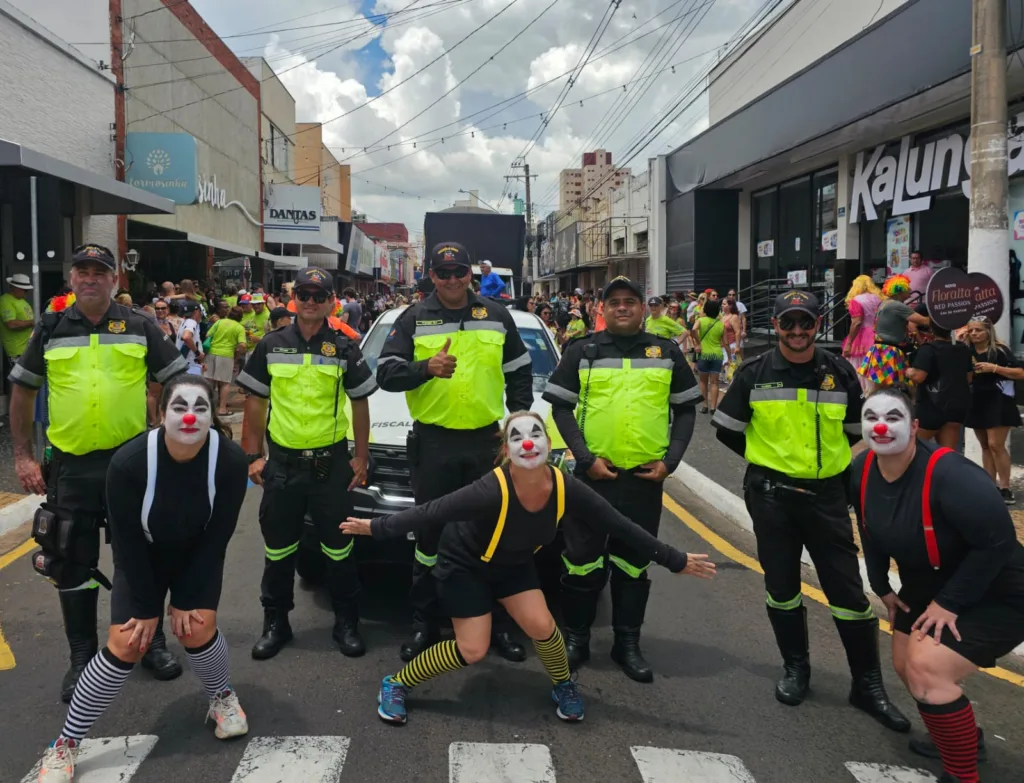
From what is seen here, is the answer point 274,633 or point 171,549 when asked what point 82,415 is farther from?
point 274,633

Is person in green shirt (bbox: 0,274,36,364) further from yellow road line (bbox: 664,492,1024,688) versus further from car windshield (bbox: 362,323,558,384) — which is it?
yellow road line (bbox: 664,492,1024,688)

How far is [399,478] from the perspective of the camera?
4.75 meters

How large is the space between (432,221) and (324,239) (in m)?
11.3

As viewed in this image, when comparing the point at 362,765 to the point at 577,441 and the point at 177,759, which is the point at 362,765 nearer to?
the point at 177,759

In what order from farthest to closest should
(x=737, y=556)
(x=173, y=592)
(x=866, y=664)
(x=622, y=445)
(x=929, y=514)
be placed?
(x=737, y=556), (x=622, y=445), (x=866, y=664), (x=173, y=592), (x=929, y=514)

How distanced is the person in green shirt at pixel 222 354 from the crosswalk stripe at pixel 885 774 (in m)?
10.3

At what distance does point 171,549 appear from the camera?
3.36 m

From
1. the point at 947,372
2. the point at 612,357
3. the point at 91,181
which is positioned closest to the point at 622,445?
the point at 612,357

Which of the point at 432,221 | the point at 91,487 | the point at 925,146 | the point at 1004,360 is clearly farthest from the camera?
the point at 432,221

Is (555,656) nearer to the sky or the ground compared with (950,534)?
nearer to the ground

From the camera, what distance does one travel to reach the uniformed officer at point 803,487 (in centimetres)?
371

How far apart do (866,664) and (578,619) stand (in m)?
1.34

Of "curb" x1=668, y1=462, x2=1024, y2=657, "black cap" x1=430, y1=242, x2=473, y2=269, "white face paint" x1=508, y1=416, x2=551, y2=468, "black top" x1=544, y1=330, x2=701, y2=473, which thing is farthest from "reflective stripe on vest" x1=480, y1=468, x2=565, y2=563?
"curb" x1=668, y1=462, x2=1024, y2=657

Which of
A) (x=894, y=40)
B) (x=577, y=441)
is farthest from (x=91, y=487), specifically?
(x=894, y=40)
